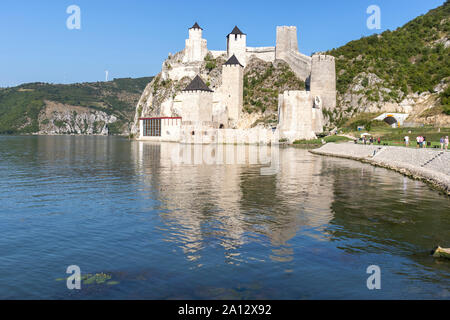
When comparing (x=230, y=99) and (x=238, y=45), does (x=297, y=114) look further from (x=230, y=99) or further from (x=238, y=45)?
(x=238, y=45)

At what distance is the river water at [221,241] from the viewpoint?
716 cm

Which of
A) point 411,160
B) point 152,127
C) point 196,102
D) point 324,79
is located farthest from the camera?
point 152,127

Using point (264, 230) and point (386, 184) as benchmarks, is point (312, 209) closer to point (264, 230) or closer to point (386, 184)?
point (264, 230)

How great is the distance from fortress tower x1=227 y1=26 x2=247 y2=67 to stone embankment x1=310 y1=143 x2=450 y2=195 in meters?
48.9

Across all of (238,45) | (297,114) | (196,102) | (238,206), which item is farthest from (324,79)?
(238,206)

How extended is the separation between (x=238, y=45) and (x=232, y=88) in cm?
1277

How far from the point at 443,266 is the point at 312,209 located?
6.03 m

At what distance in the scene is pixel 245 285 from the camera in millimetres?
7242

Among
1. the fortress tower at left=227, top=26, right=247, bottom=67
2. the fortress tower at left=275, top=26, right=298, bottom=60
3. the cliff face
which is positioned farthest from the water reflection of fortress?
the cliff face

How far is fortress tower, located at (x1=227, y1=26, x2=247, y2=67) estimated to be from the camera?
85.9m

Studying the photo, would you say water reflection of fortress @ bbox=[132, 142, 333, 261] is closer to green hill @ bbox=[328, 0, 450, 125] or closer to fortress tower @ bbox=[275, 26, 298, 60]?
green hill @ bbox=[328, 0, 450, 125]

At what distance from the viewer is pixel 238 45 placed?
8594cm

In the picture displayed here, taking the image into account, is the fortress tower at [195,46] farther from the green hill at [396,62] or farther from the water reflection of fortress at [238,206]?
the water reflection of fortress at [238,206]
